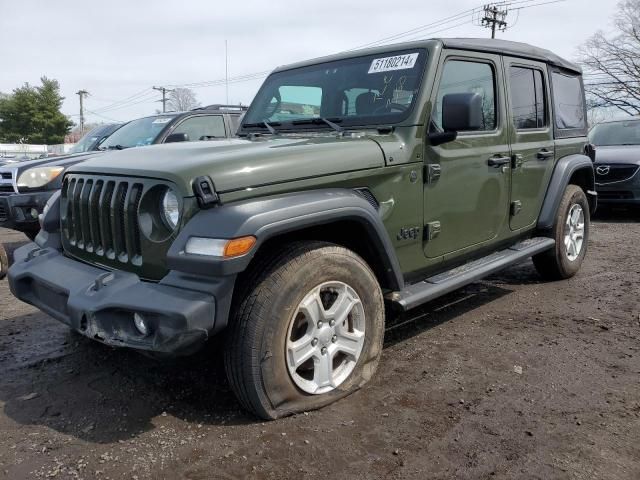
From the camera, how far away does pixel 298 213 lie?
8.48ft

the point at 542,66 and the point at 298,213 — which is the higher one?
the point at 542,66

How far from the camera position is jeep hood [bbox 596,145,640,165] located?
28.9ft

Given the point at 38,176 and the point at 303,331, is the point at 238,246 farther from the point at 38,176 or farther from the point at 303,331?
the point at 38,176

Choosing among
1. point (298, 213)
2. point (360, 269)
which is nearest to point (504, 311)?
point (360, 269)

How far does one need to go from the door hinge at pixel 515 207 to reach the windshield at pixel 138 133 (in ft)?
14.1

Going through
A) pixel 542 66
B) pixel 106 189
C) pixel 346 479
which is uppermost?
pixel 542 66

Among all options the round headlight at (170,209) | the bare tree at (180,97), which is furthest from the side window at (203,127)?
the bare tree at (180,97)

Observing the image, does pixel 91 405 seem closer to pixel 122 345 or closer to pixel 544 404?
pixel 122 345

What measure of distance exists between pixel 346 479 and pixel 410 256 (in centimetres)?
151

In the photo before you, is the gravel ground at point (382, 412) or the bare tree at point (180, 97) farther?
the bare tree at point (180, 97)

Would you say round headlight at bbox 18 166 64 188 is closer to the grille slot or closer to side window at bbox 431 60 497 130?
side window at bbox 431 60 497 130

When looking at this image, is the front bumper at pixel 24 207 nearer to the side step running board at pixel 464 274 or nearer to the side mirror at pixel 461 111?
the side step running board at pixel 464 274

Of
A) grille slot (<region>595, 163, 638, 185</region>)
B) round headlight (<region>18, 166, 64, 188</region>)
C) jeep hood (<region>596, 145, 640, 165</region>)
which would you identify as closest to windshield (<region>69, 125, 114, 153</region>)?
round headlight (<region>18, 166, 64, 188</region>)

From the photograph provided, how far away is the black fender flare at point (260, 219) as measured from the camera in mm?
2365
